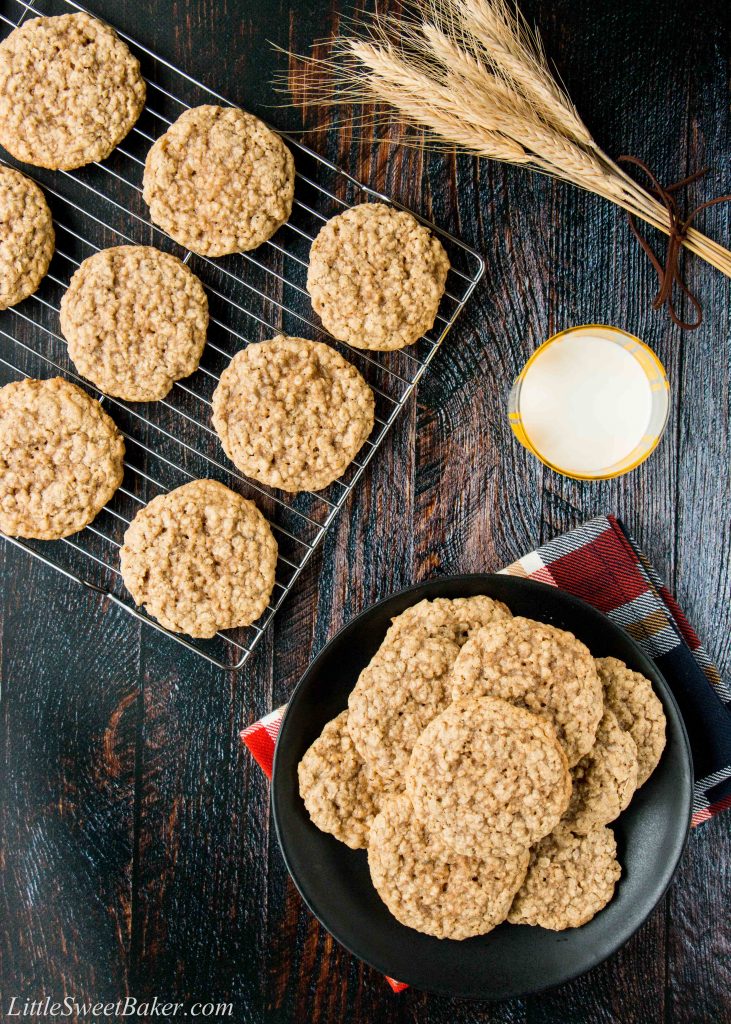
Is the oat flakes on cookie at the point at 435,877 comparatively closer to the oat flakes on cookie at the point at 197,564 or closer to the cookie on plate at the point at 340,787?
the cookie on plate at the point at 340,787

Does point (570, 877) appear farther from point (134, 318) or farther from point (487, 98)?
point (487, 98)

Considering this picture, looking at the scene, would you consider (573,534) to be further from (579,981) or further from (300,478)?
(579,981)

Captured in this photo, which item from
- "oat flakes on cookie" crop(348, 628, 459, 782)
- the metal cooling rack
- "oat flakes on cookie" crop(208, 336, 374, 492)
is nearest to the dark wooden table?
the metal cooling rack

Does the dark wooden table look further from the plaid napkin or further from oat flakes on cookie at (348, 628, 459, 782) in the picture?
oat flakes on cookie at (348, 628, 459, 782)

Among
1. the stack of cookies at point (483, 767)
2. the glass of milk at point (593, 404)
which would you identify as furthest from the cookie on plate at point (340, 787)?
the glass of milk at point (593, 404)

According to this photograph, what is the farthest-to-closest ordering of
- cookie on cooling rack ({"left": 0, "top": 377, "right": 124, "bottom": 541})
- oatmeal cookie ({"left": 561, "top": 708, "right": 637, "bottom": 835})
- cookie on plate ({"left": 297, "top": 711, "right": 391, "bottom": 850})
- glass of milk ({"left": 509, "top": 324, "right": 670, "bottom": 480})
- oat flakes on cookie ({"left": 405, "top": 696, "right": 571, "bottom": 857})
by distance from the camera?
cookie on cooling rack ({"left": 0, "top": 377, "right": 124, "bottom": 541})
glass of milk ({"left": 509, "top": 324, "right": 670, "bottom": 480})
cookie on plate ({"left": 297, "top": 711, "right": 391, "bottom": 850})
oatmeal cookie ({"left": 561, "top": 708, "right": 637, "bottom": 835})
oat flakes on cookie ({"left": 405, "top": 696, "right": 571, "bottom": 857})

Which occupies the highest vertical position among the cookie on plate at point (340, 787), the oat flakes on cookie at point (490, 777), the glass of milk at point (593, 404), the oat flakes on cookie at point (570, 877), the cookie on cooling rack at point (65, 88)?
the glass of milk at point (593, 404)
